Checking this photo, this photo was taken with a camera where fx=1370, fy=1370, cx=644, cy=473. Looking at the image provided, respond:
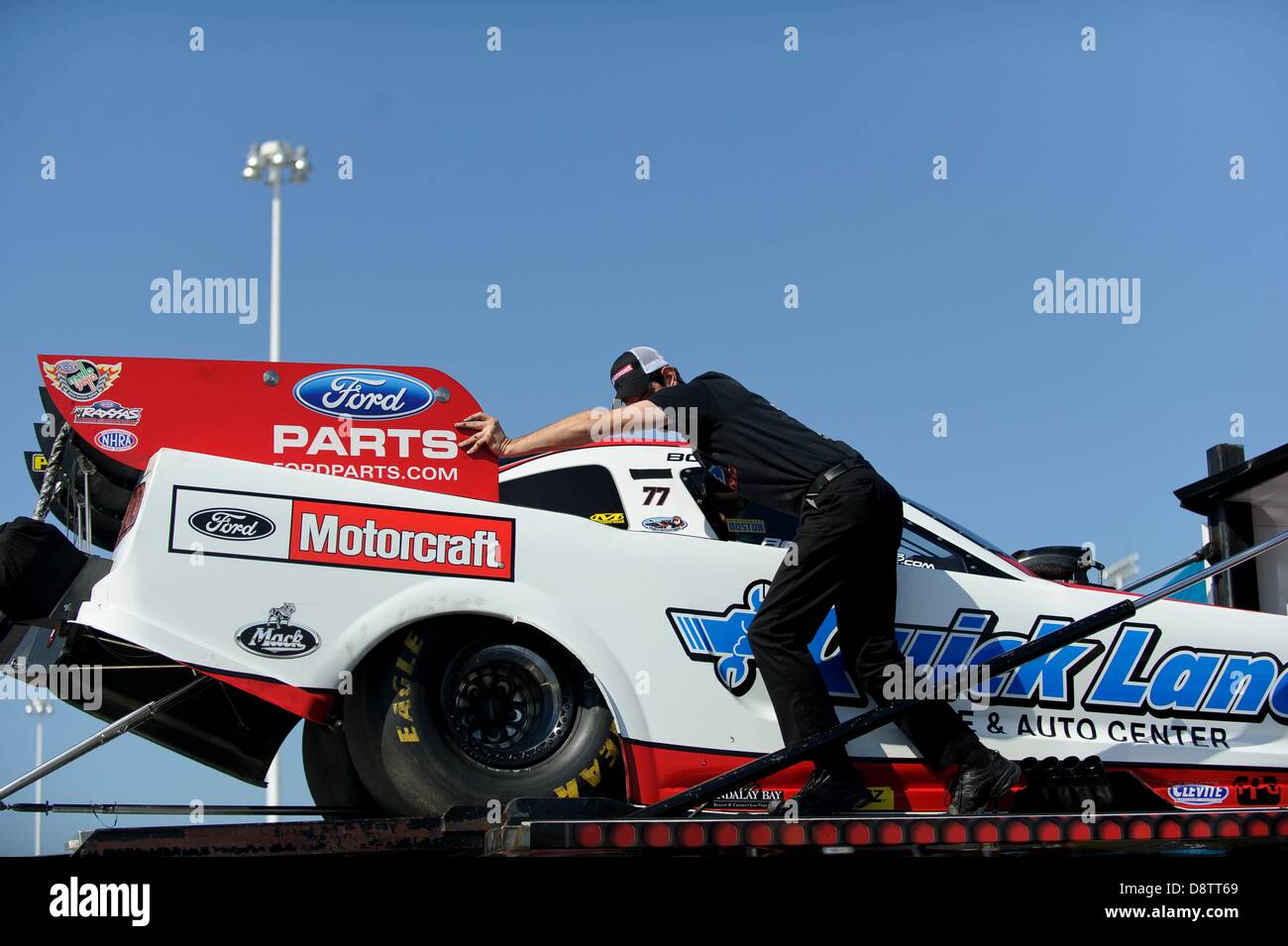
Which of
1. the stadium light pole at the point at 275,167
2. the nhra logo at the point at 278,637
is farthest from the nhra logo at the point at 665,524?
the stadium light pole at the point at 275,167

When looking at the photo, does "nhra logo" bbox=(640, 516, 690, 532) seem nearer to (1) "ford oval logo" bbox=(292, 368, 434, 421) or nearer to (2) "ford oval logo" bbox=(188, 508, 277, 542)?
(1) "ford oval logo" bbox=(292, 368, 434, 421)

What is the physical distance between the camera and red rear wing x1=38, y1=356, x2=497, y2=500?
4863 millimetres

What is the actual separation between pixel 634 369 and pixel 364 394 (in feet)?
3.57

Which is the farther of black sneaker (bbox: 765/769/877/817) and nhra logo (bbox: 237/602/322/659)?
black sneaker (bbox: 765/769/877/817)

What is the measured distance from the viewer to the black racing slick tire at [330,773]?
5.64m

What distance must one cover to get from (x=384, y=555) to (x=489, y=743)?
0.78 metres

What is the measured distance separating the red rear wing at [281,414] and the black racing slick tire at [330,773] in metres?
1.20

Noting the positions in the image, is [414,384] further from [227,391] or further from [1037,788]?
[1037,788]

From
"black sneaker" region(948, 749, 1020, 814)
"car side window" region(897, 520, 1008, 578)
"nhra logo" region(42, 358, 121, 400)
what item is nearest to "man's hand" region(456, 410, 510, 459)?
"nhra logo" region(42, 358, 121, 400)

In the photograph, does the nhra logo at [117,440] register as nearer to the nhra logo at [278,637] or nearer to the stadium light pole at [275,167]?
the nhra logo at [278,637]

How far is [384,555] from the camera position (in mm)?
4805

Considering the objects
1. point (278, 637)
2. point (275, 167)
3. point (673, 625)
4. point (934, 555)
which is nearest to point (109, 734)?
point (278, 637)

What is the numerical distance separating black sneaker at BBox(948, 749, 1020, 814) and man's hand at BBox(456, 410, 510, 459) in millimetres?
2092
